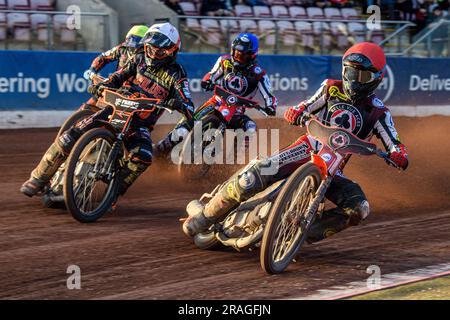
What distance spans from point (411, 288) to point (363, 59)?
2.02 metres

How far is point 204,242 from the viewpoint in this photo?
7.67 m

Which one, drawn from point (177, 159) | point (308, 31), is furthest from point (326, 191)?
point (308, 31)

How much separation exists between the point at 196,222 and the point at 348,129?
63.1 inches

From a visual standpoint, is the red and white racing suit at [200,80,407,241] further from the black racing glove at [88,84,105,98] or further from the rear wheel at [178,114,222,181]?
the rear wheel at [178,114,222,181]

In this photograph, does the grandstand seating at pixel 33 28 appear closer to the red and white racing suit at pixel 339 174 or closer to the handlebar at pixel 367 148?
the red and white racing suit at pixel 339 174

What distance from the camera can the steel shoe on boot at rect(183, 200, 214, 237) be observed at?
7.46 meters

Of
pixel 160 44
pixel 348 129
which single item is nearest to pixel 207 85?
pixel 160 44

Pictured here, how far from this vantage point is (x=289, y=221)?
697cm

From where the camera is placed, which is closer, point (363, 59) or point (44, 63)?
point (363, 59)

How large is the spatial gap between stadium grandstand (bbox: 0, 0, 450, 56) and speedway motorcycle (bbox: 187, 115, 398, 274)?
10.6 metres

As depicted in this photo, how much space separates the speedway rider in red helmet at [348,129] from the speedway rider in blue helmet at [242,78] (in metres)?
3.94

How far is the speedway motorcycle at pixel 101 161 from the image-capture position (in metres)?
8.34

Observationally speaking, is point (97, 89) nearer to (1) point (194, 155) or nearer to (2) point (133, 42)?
(2) point (133, 42)
